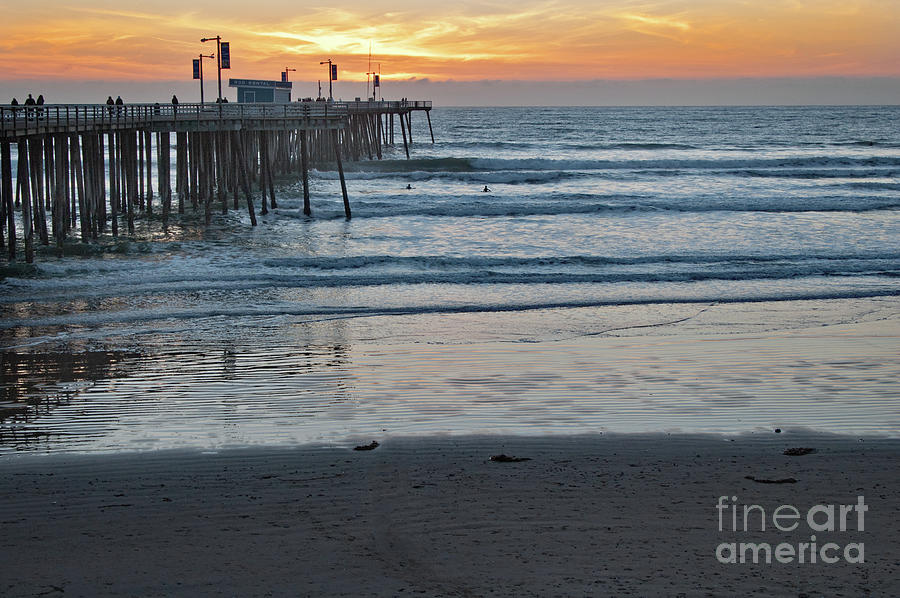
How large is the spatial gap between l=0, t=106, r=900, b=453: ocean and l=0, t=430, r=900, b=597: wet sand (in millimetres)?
630

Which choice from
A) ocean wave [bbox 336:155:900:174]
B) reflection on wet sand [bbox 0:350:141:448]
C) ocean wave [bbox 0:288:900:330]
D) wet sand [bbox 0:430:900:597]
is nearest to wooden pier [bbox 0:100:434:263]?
ocean wave [bbox 0:288:900:330]

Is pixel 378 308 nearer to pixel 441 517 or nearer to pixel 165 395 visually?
pixel 165 395

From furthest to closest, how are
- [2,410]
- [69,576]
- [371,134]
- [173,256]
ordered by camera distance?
[371,134] < [173,256] < [2,410] < [69,576]

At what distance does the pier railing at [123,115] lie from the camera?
18.4 m

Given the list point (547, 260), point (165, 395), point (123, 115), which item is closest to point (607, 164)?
point (547, 260)

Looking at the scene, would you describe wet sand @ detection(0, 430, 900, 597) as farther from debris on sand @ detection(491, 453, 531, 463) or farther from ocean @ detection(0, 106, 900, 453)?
ocean @ detection(0, 106, 900, 453)

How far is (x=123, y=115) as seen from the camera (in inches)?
995

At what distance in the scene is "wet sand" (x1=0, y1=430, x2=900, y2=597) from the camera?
5.65 metres

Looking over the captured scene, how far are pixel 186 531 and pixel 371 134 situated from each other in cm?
4977

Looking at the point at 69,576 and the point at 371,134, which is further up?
the point at 371,134

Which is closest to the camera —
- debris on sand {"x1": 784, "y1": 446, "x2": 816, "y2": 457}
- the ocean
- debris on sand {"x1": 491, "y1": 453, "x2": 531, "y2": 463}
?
debris on sand {"x1": 491, "y1": 453, "x2": 531, "y2": 463}

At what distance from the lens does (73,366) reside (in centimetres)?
1141

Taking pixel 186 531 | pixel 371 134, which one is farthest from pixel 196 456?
pixel 371 134

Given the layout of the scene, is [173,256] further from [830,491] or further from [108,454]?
[830,491]
